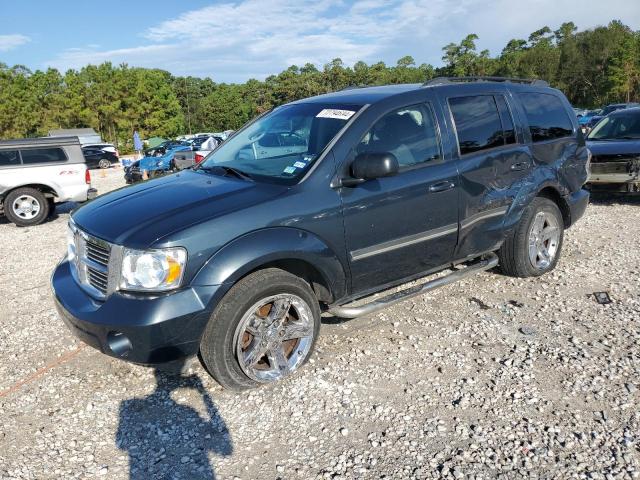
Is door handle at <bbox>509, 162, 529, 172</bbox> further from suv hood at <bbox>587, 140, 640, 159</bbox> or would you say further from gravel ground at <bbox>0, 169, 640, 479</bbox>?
suv hood at <bbox>587, 140, 640, 159</bbox>

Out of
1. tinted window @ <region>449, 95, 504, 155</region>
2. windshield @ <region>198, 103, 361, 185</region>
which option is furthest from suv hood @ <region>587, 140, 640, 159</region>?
windshield @ <region>198, 103, 361, 185</region>

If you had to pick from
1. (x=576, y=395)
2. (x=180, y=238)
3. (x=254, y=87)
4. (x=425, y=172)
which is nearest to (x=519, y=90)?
(x=425, y=172)

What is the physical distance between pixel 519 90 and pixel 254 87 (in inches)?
3530

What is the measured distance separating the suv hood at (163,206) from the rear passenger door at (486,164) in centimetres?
173

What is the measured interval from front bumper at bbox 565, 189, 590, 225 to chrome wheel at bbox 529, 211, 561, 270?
25cm

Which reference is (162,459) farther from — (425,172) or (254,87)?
(254,87)

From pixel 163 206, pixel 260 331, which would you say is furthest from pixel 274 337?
pixel 163 206

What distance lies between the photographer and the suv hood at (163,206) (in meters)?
3.10

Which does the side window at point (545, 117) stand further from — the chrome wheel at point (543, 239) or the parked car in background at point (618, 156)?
the parked car in background at point (618, 156)

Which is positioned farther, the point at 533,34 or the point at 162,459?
the point at 533,34

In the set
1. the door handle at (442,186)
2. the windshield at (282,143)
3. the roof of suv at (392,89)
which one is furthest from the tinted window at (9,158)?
the door handle at (442,186)

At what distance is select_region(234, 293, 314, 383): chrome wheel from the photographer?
3.33 m

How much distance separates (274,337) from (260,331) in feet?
0.40

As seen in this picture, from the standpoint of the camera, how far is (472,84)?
4590 millimetres
